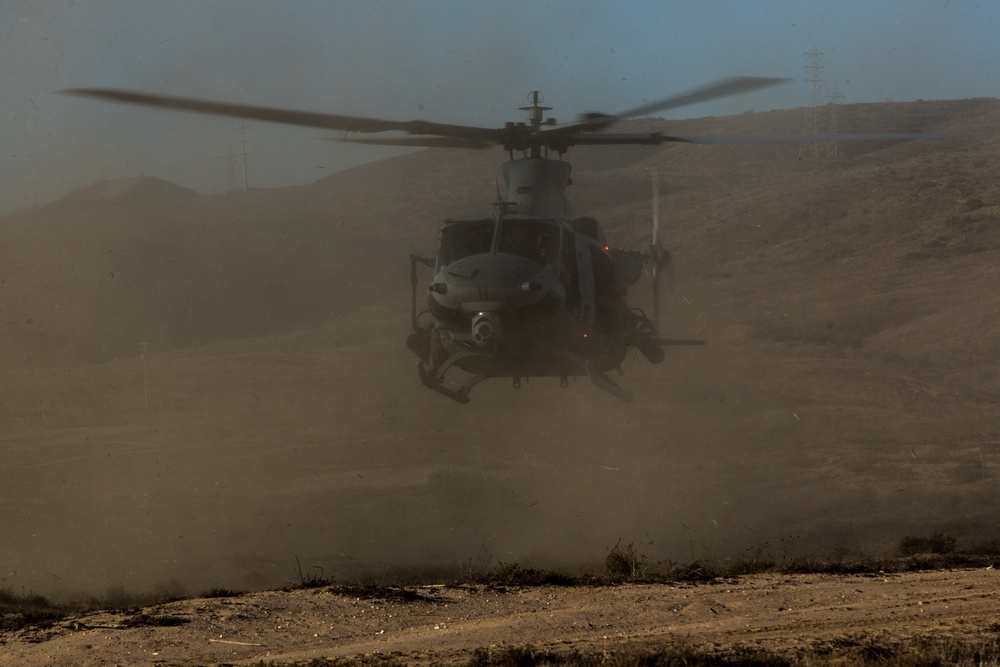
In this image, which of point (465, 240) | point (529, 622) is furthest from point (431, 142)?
point (529, 622)

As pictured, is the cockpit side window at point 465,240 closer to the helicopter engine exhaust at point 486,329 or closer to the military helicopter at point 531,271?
the military helicopter at point 531,271

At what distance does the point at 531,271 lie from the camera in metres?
11.3

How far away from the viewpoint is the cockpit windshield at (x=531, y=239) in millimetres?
11844

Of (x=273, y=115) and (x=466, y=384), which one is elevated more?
(x=273, y=115)

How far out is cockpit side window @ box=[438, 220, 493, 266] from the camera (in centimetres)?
1196

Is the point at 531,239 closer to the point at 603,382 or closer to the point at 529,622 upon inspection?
the point at 603,382

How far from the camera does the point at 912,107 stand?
62.0 meters

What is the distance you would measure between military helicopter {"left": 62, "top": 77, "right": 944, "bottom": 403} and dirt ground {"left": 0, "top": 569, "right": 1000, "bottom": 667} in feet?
10.5

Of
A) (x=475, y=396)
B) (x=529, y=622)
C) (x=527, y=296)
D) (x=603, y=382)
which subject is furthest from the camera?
(x=475, y=396)

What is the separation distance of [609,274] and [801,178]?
37.4m

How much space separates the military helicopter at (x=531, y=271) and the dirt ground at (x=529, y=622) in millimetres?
3188

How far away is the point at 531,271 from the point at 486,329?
81 cm

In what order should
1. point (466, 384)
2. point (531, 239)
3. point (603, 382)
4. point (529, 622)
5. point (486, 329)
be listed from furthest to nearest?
point (466, 384) < point (603, 382) < point (531, 239) < point (486, 329) < point (529, 622)

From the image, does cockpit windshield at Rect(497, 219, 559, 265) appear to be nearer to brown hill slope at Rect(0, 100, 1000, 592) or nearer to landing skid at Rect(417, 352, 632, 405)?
landing skid at Rect(417, 352, 632, 405)
